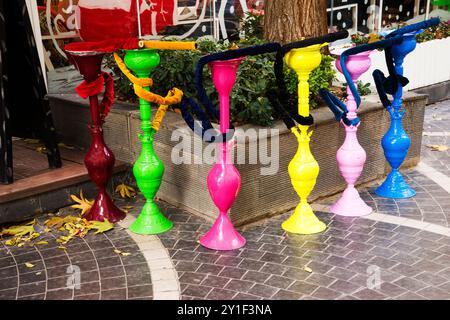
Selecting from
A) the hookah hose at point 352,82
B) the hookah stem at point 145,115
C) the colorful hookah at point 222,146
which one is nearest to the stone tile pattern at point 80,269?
the colorful hookah at point 222,146

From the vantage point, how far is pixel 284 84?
505 centimetres

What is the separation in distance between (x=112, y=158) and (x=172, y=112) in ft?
3.18

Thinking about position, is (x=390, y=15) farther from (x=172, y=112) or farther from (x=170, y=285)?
(x=170, y=285)

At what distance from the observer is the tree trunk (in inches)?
265

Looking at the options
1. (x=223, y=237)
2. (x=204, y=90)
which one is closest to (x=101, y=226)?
(x=223, y=237)

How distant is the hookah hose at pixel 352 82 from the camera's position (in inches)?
211

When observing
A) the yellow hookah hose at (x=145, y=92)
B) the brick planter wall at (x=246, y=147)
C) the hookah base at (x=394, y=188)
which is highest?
the yellow hookah hose at (x=145, y=92)

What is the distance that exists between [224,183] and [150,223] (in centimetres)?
90

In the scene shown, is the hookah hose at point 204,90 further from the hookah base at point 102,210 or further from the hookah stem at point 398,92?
the hookah stem at point 398,92

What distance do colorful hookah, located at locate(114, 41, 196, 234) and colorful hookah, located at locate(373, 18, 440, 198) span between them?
2173 mm

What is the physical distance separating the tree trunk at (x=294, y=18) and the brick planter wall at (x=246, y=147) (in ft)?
Result: 3.29

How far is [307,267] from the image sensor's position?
472 cm

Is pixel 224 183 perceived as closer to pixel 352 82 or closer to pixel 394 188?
pixel 352 82

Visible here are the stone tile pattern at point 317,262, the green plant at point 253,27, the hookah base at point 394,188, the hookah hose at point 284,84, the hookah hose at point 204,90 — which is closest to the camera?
the stone tile pattern at point 317,262
